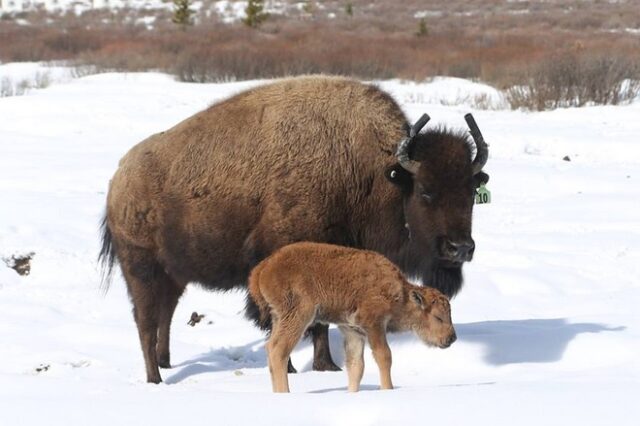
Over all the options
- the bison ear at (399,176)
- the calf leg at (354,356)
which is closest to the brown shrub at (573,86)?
the bison ear at (399,176)

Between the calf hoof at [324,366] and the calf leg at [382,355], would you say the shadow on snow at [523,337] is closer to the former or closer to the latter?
the calf hoof at [324,366]

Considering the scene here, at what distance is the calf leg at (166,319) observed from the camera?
9.31 m

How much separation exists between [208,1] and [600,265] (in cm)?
7386

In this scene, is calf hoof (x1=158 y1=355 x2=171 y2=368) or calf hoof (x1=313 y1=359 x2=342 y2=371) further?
calf hoof (x1=158 y1=355 x2=171 y2=368)

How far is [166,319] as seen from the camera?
9391 mm

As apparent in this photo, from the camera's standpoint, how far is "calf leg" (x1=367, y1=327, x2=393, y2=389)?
7043mm

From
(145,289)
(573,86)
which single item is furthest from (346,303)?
(573,86)

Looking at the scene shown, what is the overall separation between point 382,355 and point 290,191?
1820 millimetres

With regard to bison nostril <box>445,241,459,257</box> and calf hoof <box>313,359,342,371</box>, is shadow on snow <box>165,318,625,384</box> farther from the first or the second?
bison nostril <box>445,241,459,257</box>

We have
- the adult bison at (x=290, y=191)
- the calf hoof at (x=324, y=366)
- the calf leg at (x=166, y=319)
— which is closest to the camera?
the adult bison at (x=290, y=191)

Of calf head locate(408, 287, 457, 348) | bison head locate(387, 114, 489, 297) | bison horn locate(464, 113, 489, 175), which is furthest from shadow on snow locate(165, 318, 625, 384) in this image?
bison horn locate(464, 113, 489, 175)

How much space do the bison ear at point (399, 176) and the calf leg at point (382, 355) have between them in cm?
159

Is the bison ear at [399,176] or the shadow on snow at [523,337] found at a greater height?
the bison ear at [399,176]

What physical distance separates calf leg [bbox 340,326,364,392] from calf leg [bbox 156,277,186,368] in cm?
236
